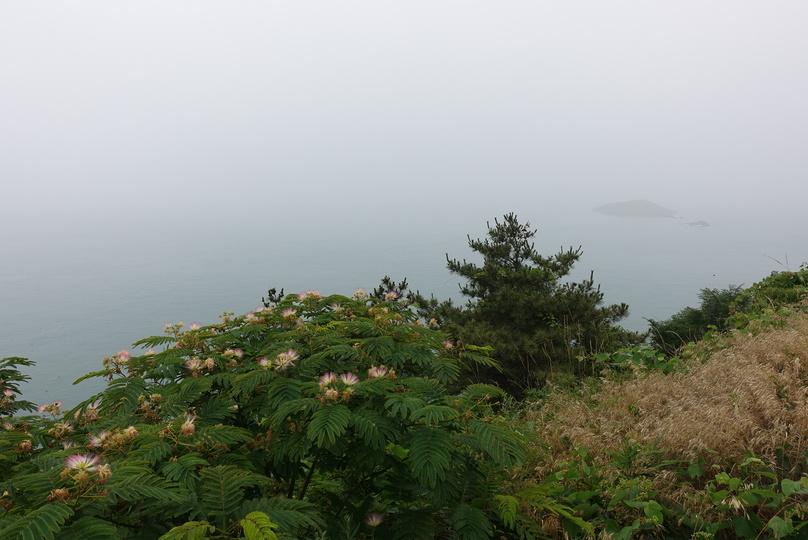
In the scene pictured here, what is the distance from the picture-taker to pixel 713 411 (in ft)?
12.2

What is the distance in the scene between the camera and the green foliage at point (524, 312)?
11.3 m

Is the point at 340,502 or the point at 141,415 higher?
the point at 141,415

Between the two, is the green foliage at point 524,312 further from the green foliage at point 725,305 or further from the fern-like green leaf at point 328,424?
the fern-like green leaf at point 328,424

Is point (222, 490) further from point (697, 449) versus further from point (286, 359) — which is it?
point (697, 449)

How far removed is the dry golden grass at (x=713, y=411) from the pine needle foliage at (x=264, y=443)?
1.51 metres

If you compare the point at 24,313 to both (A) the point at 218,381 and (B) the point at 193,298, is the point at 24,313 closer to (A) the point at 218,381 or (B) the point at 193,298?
(B) the point at 193,298

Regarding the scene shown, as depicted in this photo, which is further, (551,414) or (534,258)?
(534,258)

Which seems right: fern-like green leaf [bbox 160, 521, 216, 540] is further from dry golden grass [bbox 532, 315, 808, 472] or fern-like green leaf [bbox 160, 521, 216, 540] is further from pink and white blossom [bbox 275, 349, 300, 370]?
dry golden grass [bbox 532, 315, 808, 472]

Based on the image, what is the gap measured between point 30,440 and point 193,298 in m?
189

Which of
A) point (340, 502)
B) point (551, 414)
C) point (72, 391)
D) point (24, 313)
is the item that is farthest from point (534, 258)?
point (24, 313)

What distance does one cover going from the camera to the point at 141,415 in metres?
2.65

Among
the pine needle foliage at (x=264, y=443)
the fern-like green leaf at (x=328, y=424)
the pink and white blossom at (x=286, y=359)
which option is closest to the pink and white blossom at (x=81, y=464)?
the pine needle foliage at (x=264, y=443)

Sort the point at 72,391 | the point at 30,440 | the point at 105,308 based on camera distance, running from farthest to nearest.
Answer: the point at 105,308 < the point at 72,391 < the point at 30,440

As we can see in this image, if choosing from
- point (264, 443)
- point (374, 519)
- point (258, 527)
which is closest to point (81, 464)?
point (258, 527)
